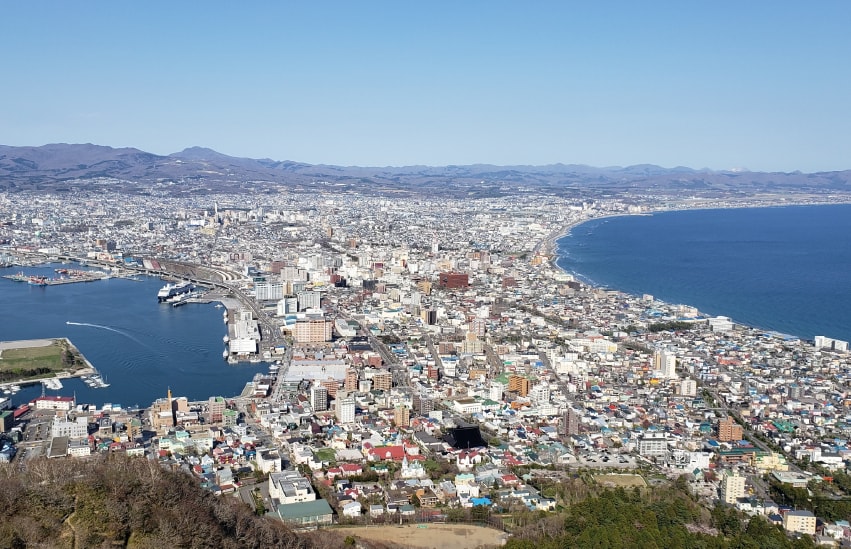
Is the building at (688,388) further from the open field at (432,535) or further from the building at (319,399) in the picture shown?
the open field at (432,535)

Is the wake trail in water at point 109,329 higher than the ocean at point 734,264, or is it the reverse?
the ocean at point 734,264

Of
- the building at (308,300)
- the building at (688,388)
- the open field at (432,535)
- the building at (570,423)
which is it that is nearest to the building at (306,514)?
the open field at (432,535)

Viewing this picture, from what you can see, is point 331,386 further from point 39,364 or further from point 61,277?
point 61,277

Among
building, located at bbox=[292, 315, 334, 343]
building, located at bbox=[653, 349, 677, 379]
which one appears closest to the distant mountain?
building, located at bbox=[292, 315, 334, 343]

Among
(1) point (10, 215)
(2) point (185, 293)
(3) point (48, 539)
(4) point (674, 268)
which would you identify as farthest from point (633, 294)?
(1) point (10, 215)

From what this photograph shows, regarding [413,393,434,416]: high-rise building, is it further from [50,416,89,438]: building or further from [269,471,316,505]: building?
[50,416,89,438]: building

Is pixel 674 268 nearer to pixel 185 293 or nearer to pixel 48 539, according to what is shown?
pixel 185 293
